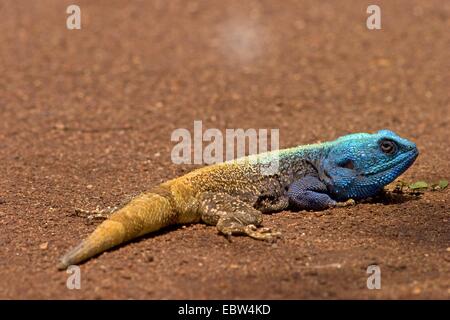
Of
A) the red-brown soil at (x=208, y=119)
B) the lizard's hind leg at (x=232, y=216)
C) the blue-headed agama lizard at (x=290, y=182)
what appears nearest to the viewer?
the red-brown soil at (x=208, y=119)

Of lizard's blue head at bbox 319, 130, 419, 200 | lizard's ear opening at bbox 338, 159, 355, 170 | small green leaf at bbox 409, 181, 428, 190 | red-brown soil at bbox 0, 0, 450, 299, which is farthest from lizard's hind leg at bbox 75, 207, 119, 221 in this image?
small green leaf at bbox 409, 181, 428, 190

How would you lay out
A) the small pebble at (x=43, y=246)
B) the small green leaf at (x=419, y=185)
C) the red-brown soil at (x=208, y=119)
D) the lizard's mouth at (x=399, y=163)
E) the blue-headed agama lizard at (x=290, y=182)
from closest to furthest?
the red-brown soil at (x=208, y=119)
the small pebble at (x=43, y=246)
the blue-headed agama lizard at (x=290, y=182)
the lizard's mouth at (x=399, y=163)
the small green leaf at (x=419, y=185)

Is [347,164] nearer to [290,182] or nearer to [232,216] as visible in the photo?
[290,182]

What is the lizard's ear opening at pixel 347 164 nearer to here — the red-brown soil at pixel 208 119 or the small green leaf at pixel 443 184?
the red-brown soil at pixel 208 119

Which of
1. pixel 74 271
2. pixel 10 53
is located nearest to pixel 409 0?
pixel 10 53

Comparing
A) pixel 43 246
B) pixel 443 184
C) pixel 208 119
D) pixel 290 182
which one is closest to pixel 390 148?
pixel 443 184

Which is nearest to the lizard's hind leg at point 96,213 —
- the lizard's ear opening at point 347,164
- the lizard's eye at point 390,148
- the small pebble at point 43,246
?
the small pebble at point 43,246

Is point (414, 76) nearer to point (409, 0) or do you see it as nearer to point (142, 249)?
point (409, 0)
